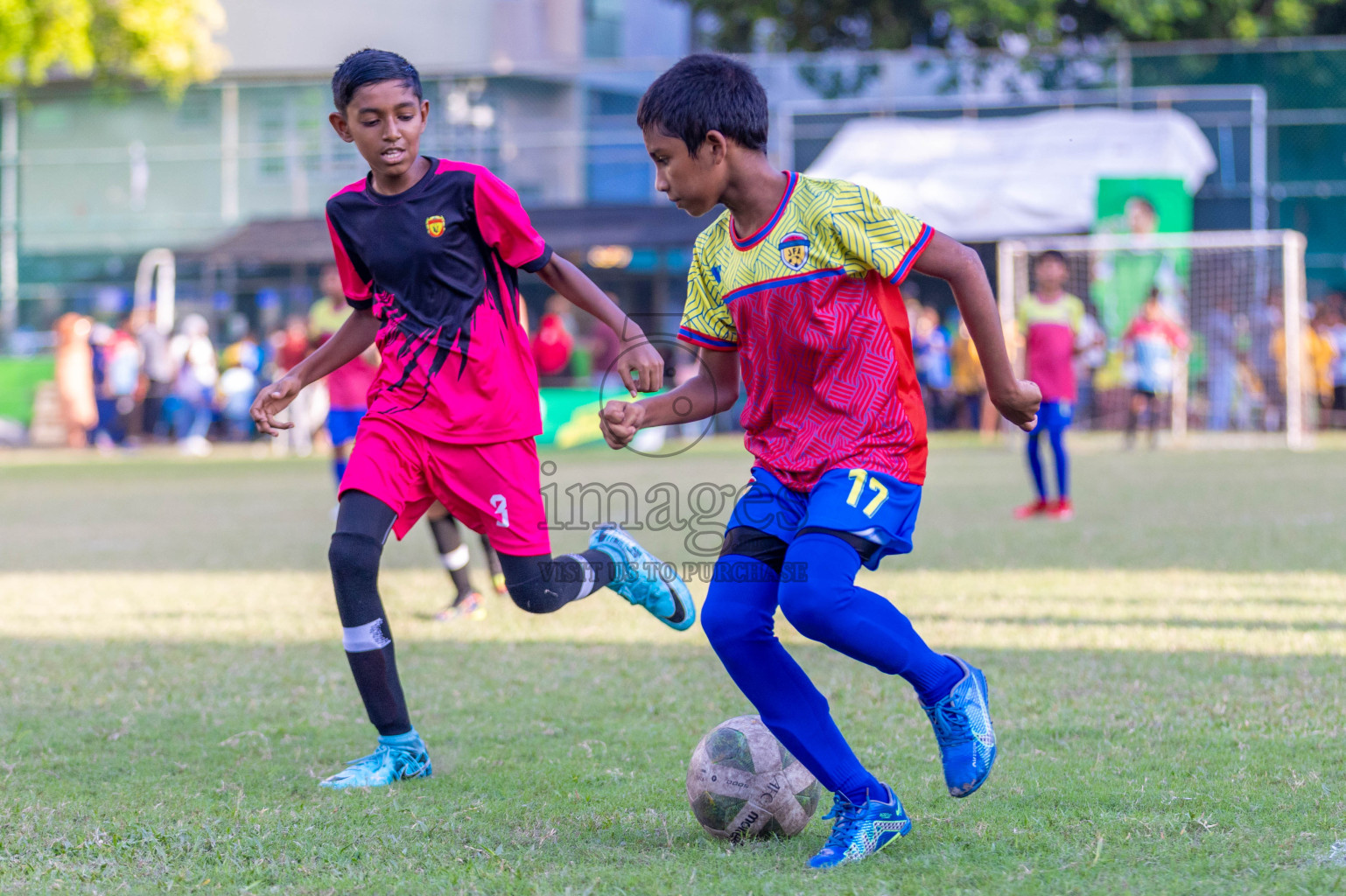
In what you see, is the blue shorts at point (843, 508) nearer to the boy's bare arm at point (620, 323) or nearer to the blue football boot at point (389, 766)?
the boy's bare arm at point (620, 323)

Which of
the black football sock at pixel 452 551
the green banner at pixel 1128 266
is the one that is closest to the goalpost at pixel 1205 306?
the green banner at pixel 1128 266

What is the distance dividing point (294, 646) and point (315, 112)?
25.1 metres

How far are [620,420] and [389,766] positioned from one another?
1393 millimetres

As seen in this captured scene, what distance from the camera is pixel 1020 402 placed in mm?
3244

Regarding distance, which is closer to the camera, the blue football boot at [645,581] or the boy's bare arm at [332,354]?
the boy's bare arm at [332,354]

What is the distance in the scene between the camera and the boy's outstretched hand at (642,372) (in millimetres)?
3553

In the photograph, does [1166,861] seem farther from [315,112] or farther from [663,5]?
[663,5]

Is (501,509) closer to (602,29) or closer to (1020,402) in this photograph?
(1020,402)

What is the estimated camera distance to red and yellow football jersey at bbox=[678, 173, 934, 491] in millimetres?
3205

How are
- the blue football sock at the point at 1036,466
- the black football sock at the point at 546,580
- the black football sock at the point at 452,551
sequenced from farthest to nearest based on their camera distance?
the blue football sock at the point at 1036,466 → the black football sock at the point at 452,551 → the black football sock at the point at 546,580

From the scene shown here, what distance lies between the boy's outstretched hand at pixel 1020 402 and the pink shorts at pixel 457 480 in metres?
1.53

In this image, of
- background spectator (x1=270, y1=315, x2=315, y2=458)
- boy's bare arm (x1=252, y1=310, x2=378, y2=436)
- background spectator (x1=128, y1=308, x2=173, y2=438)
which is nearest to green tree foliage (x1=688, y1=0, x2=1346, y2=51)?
background spectator (x1=270, y1=315, x2=315, y2=458)

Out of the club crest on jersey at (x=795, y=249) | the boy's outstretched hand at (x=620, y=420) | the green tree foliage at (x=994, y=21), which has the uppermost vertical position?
the green tree foliage at (x=994, y=21)

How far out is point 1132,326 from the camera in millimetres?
18344
